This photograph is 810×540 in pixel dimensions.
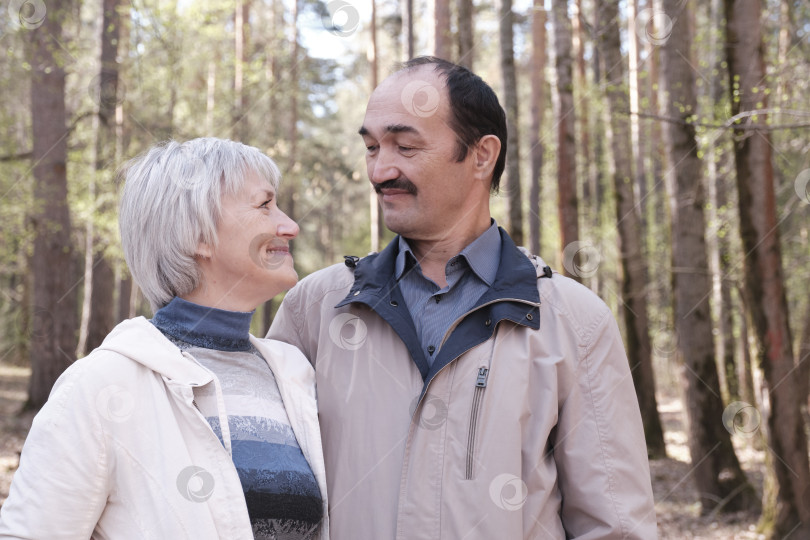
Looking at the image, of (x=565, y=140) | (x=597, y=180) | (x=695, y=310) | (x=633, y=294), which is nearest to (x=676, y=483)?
(x=695, y=310)

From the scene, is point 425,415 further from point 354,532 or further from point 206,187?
point 206,187

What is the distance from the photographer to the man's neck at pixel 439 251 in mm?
2727

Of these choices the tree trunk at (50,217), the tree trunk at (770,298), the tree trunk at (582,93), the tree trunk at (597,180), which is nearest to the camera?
the tree trunk at (770,298)

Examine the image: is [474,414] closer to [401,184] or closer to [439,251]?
[439,251]

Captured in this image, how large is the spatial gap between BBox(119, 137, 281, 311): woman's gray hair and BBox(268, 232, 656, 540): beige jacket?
0.59 m

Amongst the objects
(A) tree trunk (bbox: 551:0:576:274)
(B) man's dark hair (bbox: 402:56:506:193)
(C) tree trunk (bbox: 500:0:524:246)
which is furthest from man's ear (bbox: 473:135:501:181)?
(A) tree trunk (bbox: 551:0:576:274)

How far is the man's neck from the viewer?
107 inches

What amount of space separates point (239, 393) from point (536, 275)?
0.97 metres

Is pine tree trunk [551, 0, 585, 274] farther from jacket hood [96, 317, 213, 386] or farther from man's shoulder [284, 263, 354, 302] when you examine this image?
jacket hood [96, 317, 213, 386]

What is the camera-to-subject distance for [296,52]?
2180 centimetres

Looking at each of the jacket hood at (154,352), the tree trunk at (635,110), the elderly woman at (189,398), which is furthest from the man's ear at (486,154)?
the tree trunk at (635,110)

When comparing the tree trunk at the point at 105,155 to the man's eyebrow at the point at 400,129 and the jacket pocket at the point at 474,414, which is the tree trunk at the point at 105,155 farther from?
the jacket pocket at the point at 474,414

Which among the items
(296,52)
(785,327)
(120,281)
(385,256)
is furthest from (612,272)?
(385,256)

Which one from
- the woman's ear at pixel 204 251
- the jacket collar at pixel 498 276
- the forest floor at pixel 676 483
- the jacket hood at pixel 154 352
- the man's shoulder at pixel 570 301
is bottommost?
the forest floor at pixel 676 483
